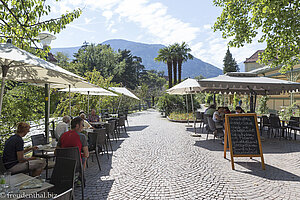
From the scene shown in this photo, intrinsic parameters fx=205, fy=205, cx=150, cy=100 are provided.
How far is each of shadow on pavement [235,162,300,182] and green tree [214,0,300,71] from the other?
5106 millimetres

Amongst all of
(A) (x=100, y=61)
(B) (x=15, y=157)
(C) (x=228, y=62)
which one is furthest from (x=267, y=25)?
(C) (x=228, y=62)

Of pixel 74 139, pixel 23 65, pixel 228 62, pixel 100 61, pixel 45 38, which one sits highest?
pixel 228 62

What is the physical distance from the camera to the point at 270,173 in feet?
16.2

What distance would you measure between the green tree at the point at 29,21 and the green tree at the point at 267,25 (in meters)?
6.34

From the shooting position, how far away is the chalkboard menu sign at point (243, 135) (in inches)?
Answer: 217

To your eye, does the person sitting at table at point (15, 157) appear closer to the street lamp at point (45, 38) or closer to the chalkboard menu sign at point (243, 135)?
the street lamp at point (45, 38)

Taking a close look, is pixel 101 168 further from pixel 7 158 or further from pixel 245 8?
pixel 245 8

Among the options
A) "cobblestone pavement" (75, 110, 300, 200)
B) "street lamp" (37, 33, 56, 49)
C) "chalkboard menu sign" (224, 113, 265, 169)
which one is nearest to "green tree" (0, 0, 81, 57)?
"street lamp" (37, 33, 56, 49)

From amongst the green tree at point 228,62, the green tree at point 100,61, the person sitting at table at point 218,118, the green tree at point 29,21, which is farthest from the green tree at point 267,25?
the green tree at point 228,62

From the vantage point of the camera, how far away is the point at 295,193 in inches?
A: 152

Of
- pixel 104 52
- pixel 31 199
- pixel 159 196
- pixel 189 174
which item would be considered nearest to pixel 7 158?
pixel 31 199

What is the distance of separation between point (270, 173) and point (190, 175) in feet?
6.40

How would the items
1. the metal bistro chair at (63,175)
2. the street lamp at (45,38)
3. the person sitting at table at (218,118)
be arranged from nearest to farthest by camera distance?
the metal bistro chair at (63,175) → the street lamp at (45,38) → the person sitting at table at (218,118)

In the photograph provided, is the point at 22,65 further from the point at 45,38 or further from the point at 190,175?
the point at 190,175
